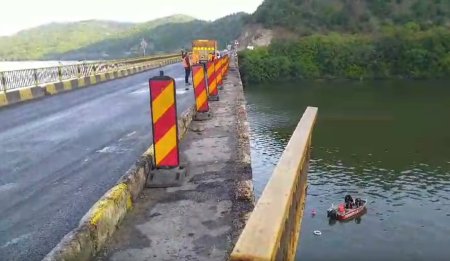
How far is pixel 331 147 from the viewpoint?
35188mm

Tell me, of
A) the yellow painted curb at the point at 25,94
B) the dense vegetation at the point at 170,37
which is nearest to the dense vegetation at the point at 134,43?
the dense vegetation at the point at 170,37

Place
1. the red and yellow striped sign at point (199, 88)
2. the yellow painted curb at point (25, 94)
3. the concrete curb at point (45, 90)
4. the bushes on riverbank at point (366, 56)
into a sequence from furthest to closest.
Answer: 1. the bushes on riverbank at point (366, 56)
2. the yellow painted curb at point (25, 94)
3. the concrete curb at point (45, 90)
4. the red and yellow striped sign at point (199, 88)

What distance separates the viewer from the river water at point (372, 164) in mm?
20219

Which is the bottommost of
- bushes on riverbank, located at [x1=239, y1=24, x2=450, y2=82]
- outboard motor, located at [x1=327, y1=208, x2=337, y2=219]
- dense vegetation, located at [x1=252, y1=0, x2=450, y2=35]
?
outboard motor, located at [x1=327, y1=208, x2=337, y2=219]

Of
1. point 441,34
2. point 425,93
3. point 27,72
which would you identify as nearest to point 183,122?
point 27,72

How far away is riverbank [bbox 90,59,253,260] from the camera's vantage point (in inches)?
139

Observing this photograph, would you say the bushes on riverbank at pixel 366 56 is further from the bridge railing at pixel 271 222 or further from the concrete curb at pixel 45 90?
the bridge railing at pixel 271 222

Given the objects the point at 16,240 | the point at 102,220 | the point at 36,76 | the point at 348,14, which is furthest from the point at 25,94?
the point at 348,14

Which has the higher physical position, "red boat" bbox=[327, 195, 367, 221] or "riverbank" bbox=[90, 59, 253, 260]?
"riverbank" bbox=[90, 59, 253, 260]

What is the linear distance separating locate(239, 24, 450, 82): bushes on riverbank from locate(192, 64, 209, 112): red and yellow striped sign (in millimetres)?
60529

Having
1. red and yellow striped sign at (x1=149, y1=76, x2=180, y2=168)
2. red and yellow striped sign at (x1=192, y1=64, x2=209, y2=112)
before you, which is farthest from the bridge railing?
red and yellow striped sign at (x1=192, y1=64, x2=209, y2=112)

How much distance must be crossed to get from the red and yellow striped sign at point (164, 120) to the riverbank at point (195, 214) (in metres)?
0.37

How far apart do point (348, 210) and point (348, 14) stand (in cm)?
8481

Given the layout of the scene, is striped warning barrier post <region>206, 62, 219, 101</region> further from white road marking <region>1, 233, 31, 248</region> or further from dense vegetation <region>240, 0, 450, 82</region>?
dense vegetation <region>240, 0, 450, 82</region>
